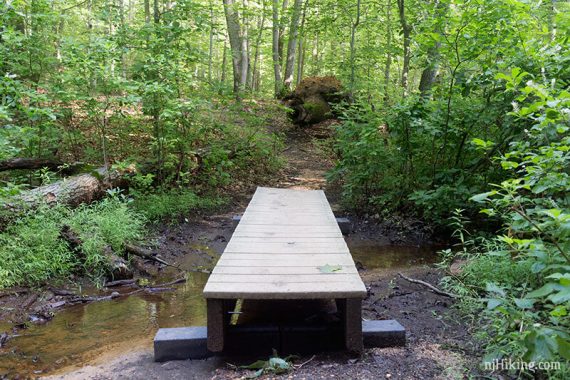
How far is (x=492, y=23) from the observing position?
5.88m

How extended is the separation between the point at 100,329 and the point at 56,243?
6.81 feet

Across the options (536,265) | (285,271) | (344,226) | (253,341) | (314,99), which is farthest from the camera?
(314,99)

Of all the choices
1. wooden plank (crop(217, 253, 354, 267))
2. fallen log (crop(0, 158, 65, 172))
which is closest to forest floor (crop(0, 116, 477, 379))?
wooden plank (crop(217, 253, 354, 267))

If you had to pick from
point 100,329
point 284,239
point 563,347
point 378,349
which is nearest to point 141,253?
point 100,329

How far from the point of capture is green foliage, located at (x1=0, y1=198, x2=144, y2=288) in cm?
518

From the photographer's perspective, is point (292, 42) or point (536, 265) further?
point (292, 42)

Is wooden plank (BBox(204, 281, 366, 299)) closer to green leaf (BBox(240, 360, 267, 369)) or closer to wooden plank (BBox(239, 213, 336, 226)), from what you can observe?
green leaf (BBox(240, 360, 267, 369))

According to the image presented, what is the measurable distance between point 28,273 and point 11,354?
1.76m

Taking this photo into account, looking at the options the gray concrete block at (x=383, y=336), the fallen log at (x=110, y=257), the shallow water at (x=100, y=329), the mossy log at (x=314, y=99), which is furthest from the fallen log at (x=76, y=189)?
the mossy log at (x=314, y=99)

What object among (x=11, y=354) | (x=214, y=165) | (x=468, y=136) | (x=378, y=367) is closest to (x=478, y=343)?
(x=378, y=367)

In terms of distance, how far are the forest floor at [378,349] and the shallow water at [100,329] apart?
223 millimetres

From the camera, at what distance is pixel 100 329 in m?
4.16

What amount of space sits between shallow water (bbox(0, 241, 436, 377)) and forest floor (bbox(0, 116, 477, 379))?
22 cm

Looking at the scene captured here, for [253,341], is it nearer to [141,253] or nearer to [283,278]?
[283,278]
